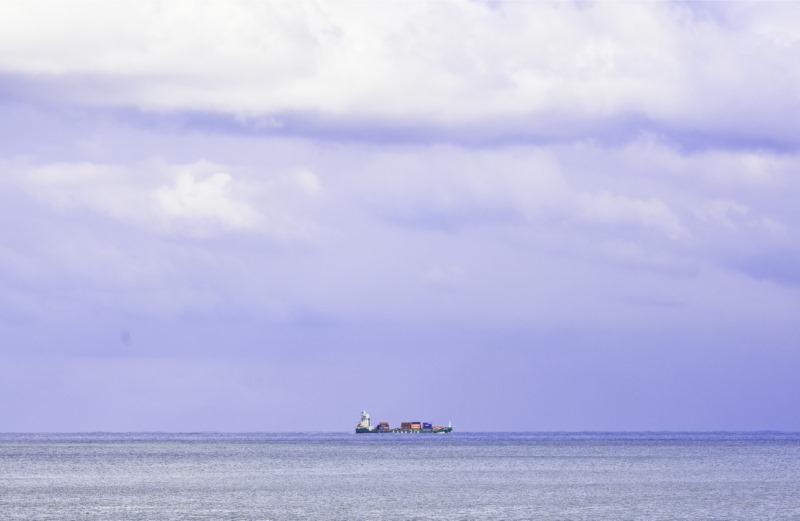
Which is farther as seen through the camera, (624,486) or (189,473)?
(189,473)

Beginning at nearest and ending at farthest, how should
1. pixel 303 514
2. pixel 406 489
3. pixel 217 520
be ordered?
pixel 217 520
pixel 303 514
pixel 406 489

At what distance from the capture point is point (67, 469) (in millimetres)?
160375

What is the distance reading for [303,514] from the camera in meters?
95.9

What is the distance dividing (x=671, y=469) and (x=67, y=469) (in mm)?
82029

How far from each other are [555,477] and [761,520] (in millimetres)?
53307

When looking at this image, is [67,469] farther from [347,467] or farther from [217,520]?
[217,520]

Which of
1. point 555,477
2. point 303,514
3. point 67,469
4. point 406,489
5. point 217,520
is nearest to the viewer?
point 217,520

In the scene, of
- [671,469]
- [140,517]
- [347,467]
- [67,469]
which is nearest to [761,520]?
[140,517]

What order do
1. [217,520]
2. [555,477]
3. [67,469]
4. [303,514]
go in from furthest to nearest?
[67,469]
[555,477]
[303,514]
[217,520]

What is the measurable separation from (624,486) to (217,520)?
5197 cm

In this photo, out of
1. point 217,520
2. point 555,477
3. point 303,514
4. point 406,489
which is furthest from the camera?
point 555,477

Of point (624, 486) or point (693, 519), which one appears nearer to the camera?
point (693, 519)

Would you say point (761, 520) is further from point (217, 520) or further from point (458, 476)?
point (458, 476)

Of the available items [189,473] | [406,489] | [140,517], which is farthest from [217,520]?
[189,473]
